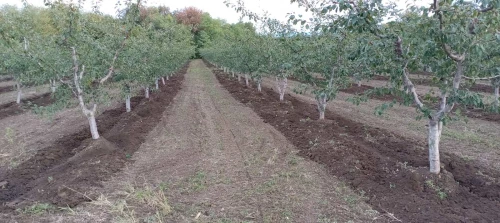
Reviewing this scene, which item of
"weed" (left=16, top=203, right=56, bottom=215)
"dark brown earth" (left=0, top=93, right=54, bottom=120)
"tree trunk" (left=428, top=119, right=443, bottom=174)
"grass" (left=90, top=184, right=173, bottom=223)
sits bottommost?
"dark brown earth" (left=0, top=93, right=54, bottom=120)

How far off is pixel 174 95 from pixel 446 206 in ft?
50.4

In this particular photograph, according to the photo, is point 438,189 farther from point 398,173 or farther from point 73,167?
point 73,167

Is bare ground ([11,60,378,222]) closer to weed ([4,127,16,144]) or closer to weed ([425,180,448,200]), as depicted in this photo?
weed ([425,180,448,200])

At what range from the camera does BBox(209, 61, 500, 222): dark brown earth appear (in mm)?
5756

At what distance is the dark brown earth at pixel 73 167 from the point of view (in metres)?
6.56

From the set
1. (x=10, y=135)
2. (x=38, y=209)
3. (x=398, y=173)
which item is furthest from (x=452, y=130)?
(x=10, y=135)

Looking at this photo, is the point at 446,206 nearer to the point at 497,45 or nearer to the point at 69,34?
the point at 497,45

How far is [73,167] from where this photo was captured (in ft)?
25.8

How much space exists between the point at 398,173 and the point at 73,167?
656 cm

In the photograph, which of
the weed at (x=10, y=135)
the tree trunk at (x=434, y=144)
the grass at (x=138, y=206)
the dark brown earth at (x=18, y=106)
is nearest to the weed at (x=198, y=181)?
the grass at (x=138, y=206)

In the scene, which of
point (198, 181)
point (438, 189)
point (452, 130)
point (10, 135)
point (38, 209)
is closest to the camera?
point (38, 209)

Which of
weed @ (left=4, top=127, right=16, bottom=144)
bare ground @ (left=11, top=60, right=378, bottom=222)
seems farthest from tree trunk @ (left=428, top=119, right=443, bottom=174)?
weed @ (left=4, top=127, right=16, bottom=144)

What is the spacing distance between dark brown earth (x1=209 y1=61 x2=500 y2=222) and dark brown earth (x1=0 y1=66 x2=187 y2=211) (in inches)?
172

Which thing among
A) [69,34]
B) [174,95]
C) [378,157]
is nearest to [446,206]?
[378,157]
